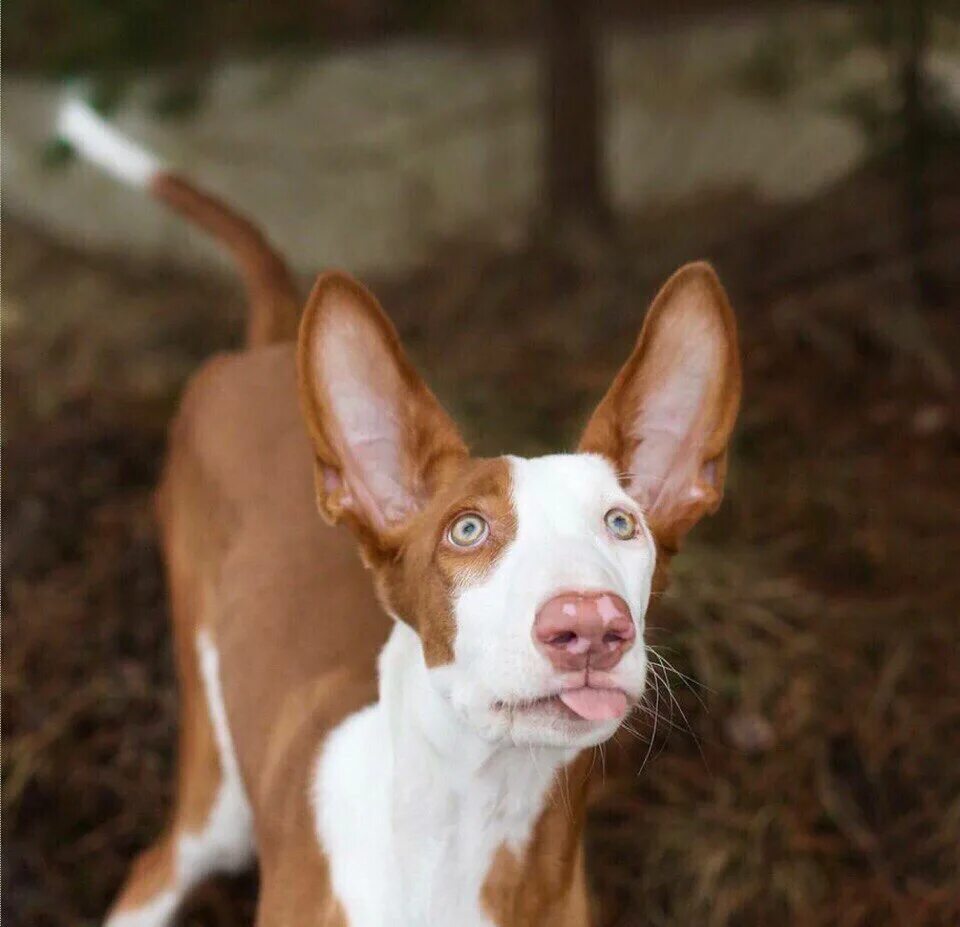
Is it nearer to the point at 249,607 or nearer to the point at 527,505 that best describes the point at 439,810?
the point at 527,505

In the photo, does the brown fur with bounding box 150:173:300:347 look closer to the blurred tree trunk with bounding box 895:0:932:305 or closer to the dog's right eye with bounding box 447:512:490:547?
the dog's right eye with bounding box 447:512:490:547

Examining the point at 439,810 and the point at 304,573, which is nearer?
the point at 439,810

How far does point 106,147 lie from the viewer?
371 centimetres

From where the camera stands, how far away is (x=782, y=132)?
647 cm

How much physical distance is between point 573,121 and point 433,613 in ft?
13.3

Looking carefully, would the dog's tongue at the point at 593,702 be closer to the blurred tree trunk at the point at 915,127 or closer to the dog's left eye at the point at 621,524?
the dog's left eye at the point at 621,524

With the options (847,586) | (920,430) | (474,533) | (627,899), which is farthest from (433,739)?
(920,430)

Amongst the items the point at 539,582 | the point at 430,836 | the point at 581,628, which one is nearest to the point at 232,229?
the point at 430,836

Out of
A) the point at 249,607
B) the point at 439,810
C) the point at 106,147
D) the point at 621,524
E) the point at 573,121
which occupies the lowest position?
the point at 439,810

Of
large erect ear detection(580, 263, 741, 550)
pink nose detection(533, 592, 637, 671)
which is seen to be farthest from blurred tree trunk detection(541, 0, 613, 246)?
pink nose detection(533, 592, 637, 671)

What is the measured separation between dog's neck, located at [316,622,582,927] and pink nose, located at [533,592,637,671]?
36 cm

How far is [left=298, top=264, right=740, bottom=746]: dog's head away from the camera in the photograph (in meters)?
2.01

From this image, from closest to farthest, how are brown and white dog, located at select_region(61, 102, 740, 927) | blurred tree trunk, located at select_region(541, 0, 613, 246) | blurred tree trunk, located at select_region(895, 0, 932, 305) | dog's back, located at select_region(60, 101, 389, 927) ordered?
brown and white dog, located at select_region(61, 102, 740, 927) < dog's back, located at select_region(60, 101, 389, 927) < blurred tree trunk, located at select_region(895, 0, 932, 305) < blurred tree trunk, located at select_region(541, 0, 613, 246)

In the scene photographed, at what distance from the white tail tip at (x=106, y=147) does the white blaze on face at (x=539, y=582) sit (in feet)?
5.94
